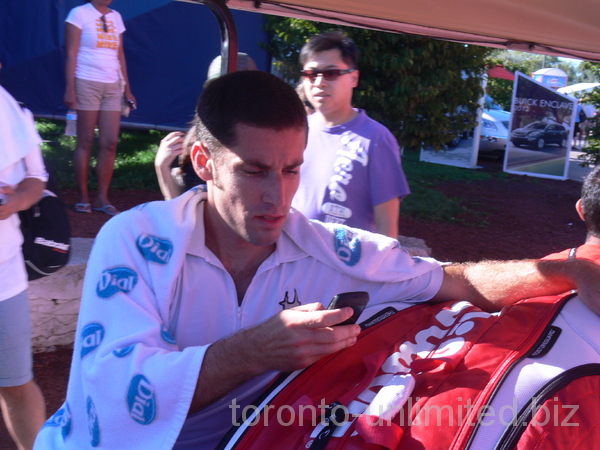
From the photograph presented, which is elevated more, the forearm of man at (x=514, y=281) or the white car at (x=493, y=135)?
the forearm of man at (x=514, y=281)

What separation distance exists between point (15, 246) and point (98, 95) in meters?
3.74

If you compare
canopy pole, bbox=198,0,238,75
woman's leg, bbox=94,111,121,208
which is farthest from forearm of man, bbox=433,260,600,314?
woman's leg, bbox=94,111,121,208

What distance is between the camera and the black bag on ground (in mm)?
2697

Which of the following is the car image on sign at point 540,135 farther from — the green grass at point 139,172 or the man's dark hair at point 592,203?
the man's dark hair at point 592,203

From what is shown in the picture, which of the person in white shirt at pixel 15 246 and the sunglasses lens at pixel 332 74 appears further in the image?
the sunglasses lens at pixel 332 74

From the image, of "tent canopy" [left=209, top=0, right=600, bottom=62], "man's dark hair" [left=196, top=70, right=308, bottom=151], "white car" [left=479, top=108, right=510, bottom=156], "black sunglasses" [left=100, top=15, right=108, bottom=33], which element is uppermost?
"tent canopy" [left=209, top=0, right=600, bottom=62]

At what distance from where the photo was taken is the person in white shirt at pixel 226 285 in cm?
146

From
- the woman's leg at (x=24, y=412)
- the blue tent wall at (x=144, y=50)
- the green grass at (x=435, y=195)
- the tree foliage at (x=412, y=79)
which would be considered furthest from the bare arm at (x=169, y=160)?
the blue tent wall at (x=144, y=50)

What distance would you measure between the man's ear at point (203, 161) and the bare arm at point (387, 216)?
142cm

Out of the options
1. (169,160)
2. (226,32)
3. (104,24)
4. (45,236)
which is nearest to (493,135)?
(104,24)

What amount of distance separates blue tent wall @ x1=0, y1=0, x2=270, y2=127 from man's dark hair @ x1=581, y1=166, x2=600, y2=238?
845 cm

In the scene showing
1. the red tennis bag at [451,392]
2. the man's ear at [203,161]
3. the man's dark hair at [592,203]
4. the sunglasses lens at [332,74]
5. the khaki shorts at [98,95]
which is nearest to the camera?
the red tennis bag at [451,392]

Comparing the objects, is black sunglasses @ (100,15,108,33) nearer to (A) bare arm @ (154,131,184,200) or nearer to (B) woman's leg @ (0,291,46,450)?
(A) bare arm @ (154,131,184,200)

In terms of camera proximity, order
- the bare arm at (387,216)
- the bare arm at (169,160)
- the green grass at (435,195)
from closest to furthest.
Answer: the bare arm at (169,160) < the bare arm at (387,216) < the green grass at (435,195)
